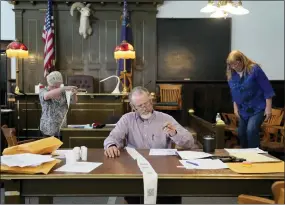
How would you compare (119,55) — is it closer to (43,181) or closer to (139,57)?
(139,57)

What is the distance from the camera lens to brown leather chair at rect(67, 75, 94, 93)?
24.1ft

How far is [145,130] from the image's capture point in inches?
102

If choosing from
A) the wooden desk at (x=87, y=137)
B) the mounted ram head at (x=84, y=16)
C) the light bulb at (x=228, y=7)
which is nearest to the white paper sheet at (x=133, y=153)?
the wooden desk at (x=87, y=137)

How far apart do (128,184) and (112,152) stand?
18.9 inches

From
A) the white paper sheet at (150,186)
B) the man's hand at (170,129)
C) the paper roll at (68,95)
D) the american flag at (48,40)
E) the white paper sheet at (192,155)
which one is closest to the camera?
the white paper sheet at (150,186)

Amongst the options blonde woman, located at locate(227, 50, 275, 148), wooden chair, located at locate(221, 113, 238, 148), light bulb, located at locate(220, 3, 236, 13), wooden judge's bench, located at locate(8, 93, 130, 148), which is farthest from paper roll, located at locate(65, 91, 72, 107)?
wooden chair, located at locate(221, 113, 238, 148)

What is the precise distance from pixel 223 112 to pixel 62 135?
4255mm

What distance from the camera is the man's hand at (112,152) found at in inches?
84.4

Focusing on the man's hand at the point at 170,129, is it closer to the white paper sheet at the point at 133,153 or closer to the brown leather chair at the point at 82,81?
the white paper sheet at the point at 133,153

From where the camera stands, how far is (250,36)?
7453 mm

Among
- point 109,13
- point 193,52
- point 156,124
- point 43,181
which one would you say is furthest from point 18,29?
point 43,181

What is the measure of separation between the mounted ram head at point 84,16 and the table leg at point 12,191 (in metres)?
6.14

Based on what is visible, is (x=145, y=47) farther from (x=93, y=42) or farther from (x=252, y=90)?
(x=252, y=90)

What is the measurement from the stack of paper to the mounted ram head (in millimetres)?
5955
